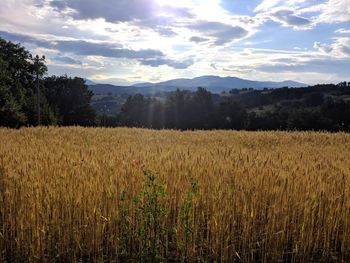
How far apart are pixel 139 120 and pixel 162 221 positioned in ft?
273

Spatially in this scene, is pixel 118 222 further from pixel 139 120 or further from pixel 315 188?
pixel 139 120

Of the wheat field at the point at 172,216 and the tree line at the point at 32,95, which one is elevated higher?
the tree line at the point at 32,95

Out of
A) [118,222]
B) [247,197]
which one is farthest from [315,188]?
[118,222]

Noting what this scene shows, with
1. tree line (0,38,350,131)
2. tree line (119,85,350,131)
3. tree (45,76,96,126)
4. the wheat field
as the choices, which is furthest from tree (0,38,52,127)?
the wheat field

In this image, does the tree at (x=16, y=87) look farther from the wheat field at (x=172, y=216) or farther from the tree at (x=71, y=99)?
the wheat field at (x=172, y=216)

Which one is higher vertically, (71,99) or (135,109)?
(71,99)

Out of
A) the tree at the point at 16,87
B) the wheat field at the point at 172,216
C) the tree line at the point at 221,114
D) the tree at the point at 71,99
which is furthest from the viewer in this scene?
the tree at the point at 71,99

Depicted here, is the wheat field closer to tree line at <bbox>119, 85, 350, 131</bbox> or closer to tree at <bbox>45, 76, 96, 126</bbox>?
tree line at <bbox>119, 85, 350, 131</bbox>

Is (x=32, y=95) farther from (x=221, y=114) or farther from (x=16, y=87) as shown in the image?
(x=221, y=114)

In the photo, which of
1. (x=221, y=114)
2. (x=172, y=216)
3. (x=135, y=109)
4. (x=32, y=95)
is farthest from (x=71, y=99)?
(x=172, y=216)

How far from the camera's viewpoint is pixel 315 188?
5406 millimetres

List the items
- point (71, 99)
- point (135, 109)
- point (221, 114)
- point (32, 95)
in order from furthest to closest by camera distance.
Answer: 1. point (135, 109)
2. point (221, 114)
3. point (71, 99)
4. point (32, 95)

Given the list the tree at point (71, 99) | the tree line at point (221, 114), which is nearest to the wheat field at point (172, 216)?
the tree line at point (221, 114)

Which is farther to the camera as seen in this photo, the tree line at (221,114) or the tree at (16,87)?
the tree line at (221,114)
